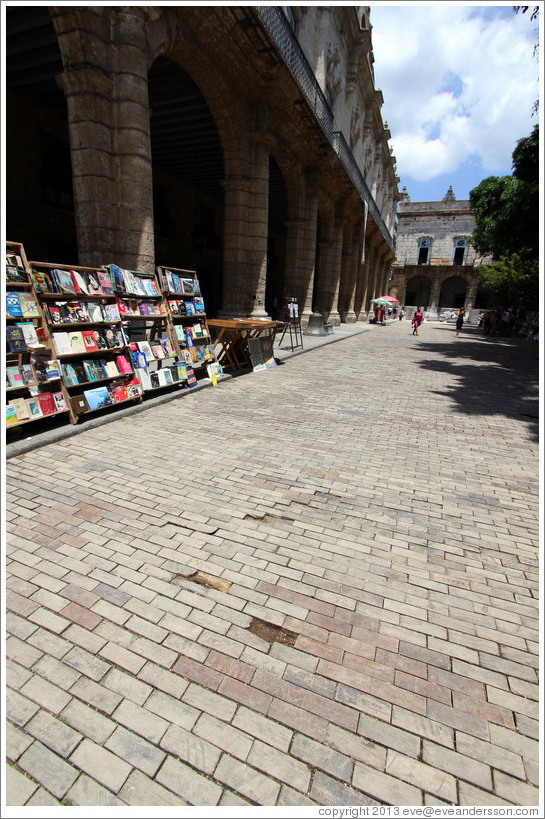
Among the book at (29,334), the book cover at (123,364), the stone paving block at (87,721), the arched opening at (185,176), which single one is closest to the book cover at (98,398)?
the book cover at (123,364)

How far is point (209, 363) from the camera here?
361 inches

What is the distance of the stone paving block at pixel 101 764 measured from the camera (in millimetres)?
1804

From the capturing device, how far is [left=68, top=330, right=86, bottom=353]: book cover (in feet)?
19.5

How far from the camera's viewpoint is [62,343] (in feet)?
18.9

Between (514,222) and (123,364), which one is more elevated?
(514,222)

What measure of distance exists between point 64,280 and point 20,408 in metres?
2.00

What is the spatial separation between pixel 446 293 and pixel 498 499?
6527 cm

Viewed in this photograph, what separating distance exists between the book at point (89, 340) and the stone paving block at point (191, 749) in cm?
538

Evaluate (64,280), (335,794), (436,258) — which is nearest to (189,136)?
(64,280)

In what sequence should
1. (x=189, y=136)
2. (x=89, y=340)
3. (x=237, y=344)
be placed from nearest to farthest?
(x=89, y=340), (x=237, y=344), (x=189, y=136)

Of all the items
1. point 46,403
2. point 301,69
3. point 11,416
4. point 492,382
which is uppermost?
point 301,69

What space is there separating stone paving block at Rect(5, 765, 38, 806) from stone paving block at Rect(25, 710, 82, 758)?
13 centimetres

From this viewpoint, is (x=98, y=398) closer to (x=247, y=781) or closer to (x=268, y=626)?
(x=268, y=626)

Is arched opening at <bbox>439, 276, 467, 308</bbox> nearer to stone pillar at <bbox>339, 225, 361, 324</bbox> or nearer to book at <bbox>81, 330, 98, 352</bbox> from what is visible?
stone pillar at <bbox>339, 225, 361, 324</bbox>
